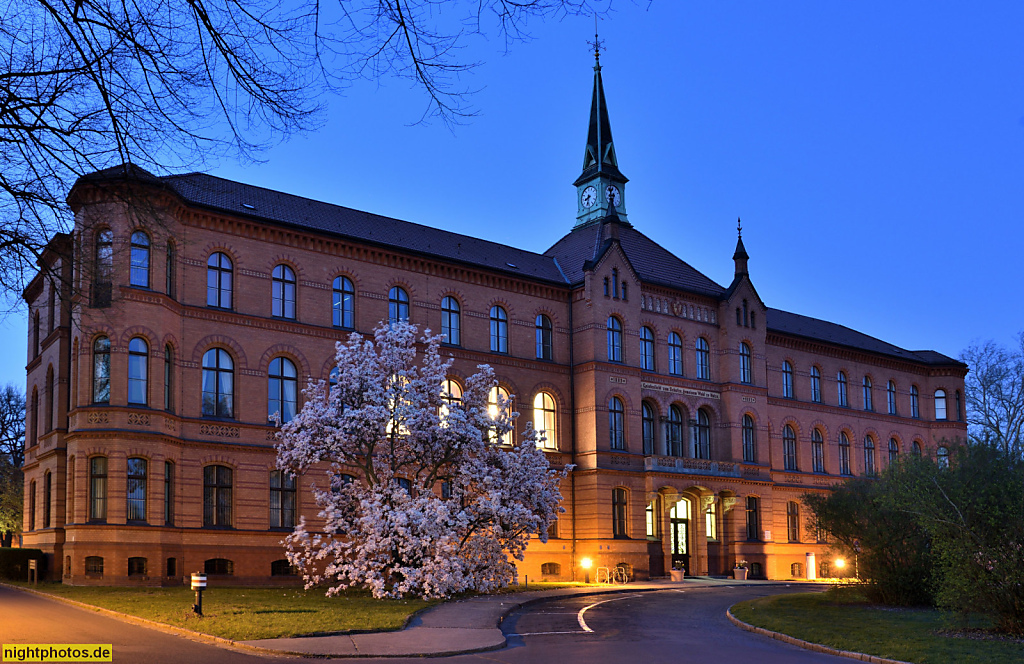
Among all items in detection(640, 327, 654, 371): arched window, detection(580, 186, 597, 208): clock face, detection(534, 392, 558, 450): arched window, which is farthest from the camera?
detection(580, 186, 597, 208): clock face

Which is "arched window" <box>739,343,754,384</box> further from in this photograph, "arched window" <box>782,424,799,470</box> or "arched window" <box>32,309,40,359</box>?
"arched window" <box>32,309,40,359</box>

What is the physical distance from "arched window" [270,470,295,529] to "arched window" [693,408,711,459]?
72.2 feet

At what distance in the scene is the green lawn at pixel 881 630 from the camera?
16.6 metres

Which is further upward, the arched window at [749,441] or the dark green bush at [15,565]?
the arched window at [749,441]

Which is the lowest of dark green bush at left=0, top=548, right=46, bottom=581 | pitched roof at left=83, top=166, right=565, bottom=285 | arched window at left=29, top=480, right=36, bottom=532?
dark green bush at left=0, top=548, right=46, bottom=581

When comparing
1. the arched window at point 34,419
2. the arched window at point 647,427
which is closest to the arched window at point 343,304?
the arched window at point 34,419

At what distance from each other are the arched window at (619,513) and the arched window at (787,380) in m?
15.6

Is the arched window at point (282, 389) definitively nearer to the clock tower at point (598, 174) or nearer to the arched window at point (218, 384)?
the arched window at point (218, 384)

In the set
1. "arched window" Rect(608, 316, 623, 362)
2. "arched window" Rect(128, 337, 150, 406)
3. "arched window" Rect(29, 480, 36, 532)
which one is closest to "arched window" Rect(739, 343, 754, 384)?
"arched window" Rect(608, 316, 623, 362)

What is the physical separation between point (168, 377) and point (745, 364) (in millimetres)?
30847

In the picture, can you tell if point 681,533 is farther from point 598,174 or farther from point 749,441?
point 598,174

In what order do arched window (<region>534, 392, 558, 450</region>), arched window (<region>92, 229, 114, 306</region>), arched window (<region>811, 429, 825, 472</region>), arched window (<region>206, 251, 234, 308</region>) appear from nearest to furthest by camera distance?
arched window (<region>92, 229, 114, 306</region>) → arched window (<region>206, 251, 234, 308</region>) → arched window (<region>534, 392, 558, 450</region>) → arched window (<region>811, 429, 825, 472</region>)

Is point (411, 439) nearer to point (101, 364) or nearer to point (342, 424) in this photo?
point (342, 424)

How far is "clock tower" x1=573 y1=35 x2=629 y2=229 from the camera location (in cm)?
5612
